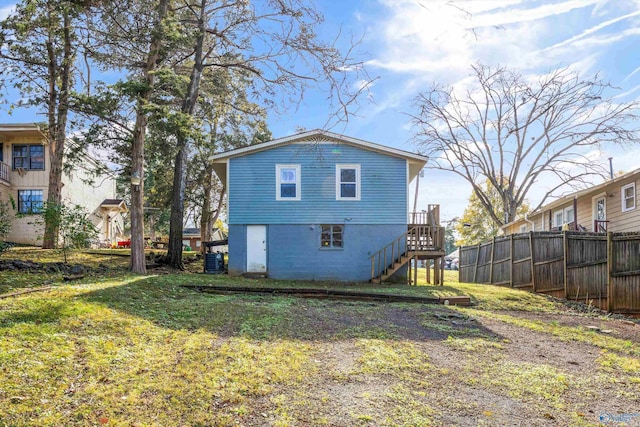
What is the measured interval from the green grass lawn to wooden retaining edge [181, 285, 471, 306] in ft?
7.04

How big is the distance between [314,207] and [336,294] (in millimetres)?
5093

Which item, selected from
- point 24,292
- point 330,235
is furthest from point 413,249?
point 24,292

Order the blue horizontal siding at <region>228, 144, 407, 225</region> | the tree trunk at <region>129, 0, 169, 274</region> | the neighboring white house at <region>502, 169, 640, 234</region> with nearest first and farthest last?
the tree trunk at <region>129, 0, 169, 274</region> < the neighboring white house at <region>502, 169, 640, 234</region> < the blue horizontal siding at <region>228, 144, 407, 225</region>

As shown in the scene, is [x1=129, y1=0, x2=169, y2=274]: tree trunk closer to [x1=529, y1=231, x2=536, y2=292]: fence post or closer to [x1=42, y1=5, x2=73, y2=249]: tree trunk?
[x1=42, y1=5, x2=73, y2=249]: tree trunk

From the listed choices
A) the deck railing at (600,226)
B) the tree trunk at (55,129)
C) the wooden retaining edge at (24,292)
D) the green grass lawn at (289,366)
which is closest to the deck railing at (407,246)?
the deck railing at (600,226)

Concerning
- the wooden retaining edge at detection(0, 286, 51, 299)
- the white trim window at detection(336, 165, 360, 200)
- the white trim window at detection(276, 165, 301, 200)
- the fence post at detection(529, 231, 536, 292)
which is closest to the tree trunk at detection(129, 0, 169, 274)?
the wooden retaining edge at detection(0, 286, 51, 299)

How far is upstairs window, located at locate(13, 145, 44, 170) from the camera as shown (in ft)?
64.2

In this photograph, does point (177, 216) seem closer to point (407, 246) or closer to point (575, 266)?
point (407, 246)

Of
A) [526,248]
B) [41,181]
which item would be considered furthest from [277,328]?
[41,181]

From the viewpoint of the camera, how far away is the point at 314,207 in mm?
14727

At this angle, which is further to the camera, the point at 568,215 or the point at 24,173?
the point at 24,173

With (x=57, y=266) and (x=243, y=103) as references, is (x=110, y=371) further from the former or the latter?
(x=243, y=103)

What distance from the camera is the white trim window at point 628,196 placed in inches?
524

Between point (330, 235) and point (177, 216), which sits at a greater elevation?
point (177, 216)
